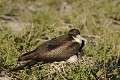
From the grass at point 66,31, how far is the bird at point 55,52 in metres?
0.08

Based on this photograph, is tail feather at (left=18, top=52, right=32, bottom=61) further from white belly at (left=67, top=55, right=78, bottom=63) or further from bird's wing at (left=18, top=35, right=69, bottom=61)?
white belly at (left=67, top=55, right=78, bottom=63)

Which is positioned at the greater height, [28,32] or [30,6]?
[30,6]

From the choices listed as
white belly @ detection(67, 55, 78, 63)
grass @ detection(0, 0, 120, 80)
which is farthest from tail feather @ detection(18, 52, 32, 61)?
white belly @ detection(67, 55, 78, 63)

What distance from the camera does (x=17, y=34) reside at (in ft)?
20.4

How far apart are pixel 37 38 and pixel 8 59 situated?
3.03 ft

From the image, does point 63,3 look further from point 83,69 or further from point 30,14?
point 83,69

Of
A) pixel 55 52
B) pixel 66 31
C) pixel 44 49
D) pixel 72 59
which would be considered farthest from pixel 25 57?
pixel 66 31

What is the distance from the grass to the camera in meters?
5.11

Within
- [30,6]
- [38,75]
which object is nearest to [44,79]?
[38,75]

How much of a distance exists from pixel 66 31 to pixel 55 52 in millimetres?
1531

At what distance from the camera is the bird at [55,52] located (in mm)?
5312

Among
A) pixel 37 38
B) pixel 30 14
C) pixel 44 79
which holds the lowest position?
pixel 44 79

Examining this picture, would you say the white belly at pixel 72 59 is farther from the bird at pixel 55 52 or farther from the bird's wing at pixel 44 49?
the bird's wing at pixel 44 49

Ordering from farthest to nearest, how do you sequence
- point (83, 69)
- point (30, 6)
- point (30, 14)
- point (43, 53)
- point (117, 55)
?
point (30, 6) → point (30, 14) → point (117, 55) → point (43, 53) → point (83, 69)
